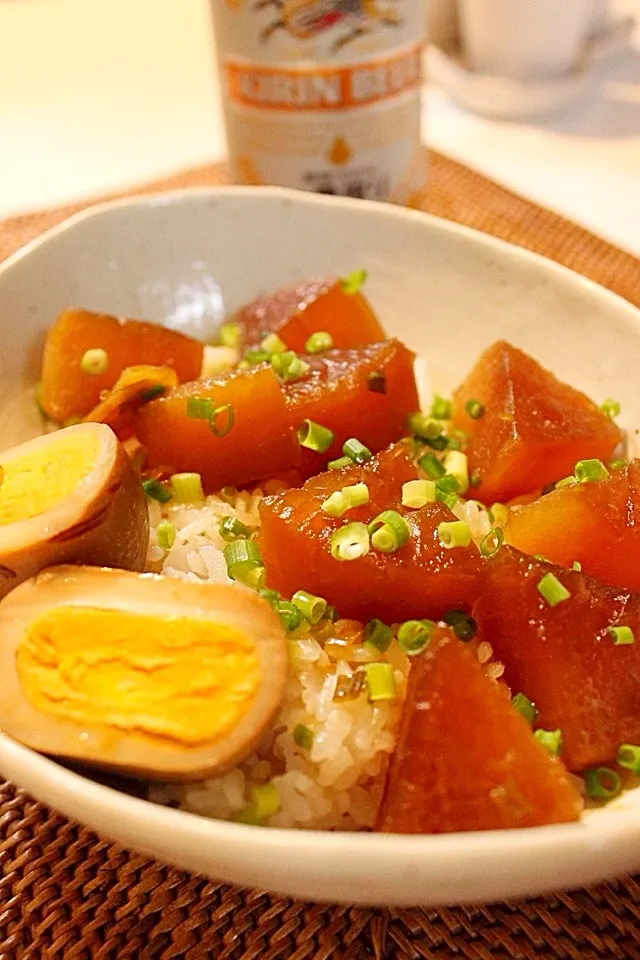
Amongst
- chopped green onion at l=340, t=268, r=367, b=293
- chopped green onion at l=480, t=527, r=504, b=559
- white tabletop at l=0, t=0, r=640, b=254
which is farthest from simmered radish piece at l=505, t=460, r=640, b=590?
white tabletop at l=0, t=0, r=640, b=254

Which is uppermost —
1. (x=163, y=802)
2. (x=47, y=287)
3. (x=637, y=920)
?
(x=47, y=287)

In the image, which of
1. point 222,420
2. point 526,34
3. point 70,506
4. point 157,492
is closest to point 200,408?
point 222,420

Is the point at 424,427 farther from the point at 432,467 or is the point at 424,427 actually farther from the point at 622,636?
the point at 622,636

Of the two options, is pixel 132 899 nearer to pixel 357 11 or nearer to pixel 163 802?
pixel 163 802

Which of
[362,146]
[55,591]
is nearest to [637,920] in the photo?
[55,591]

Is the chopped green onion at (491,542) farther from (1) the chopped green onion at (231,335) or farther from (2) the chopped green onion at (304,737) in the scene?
(1) the chopped green onion at (231,335)

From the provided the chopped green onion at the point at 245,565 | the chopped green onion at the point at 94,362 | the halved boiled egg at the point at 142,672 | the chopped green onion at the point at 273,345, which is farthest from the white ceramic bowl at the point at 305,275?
the halved boiled egg at the point at 142,672
